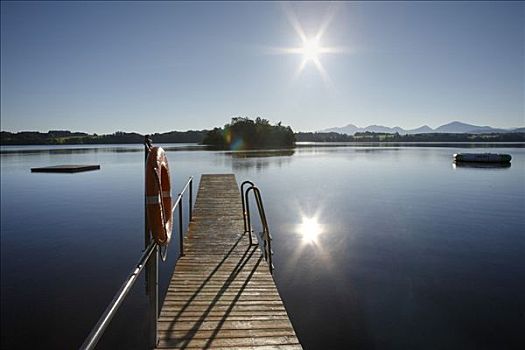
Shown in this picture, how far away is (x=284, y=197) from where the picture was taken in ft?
53.8

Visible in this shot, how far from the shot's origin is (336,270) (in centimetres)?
729

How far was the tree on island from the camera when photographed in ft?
263

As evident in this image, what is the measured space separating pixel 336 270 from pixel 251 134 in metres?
73.9

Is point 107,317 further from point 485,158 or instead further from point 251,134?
point 251,134

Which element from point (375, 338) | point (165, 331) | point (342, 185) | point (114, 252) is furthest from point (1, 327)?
point (342, 185)

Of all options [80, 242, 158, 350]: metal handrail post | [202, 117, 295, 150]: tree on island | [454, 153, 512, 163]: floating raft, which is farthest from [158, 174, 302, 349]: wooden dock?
[202, 117, 295, 150]: tree on island

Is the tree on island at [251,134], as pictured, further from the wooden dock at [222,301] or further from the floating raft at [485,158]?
the wooden dock at [222,301]

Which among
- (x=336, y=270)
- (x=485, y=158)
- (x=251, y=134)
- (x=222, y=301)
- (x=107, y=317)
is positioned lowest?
(x=336, y=270)

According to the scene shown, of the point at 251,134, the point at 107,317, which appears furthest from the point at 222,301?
the point at 251,134

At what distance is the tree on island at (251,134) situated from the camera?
80.1 m

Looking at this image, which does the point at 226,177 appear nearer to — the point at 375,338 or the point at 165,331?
the point at 375,338

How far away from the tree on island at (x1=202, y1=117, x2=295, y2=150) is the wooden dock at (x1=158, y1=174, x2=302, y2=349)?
71.6m

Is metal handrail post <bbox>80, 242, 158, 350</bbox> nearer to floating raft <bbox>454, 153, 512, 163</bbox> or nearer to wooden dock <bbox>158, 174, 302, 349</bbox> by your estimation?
wooden dock <bbox>158, 174, 302, 349</bbox>

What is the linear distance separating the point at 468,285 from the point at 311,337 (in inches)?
147
